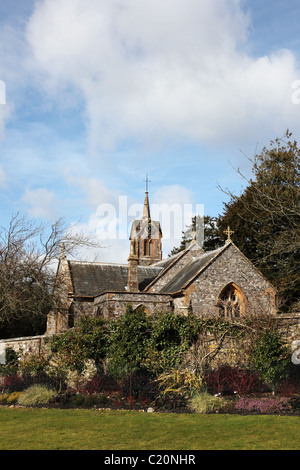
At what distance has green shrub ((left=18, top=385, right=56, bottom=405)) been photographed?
14875mm

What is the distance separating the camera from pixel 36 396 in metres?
14.9

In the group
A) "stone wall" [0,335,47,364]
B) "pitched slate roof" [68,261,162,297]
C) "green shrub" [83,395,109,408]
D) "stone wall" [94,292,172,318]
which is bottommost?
"green shrub" [83,395,109,408]

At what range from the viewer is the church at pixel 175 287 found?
83.1ft

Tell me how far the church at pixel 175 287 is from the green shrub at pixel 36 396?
8013mm

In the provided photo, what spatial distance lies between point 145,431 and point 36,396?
613 cm

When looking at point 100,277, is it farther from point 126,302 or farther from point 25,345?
point 25,345

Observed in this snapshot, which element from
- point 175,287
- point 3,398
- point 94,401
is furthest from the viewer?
point 175,287

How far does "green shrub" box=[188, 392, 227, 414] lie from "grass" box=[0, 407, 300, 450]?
0.48m

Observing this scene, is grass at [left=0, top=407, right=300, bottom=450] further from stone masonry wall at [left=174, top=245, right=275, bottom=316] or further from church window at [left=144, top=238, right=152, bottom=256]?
church window at [left=144, top=238, right=152, bottom=256]

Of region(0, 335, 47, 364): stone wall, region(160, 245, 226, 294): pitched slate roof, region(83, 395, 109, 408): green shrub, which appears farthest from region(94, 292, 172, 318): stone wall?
region(83, 395, 109, 408): green shrub

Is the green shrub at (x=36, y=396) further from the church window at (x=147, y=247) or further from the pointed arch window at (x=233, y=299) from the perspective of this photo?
the church window at (x=147, y=247)

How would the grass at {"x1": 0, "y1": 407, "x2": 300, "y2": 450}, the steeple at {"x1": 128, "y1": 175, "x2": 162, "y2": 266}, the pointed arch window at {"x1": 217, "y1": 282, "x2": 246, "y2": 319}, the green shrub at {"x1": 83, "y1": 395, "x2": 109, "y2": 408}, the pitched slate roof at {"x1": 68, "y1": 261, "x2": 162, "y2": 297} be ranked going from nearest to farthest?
the grass at {"x1": 0, "y1": 407, "x2": 300, "y2": 450} → the green shrub at {"x1": 83, "y1": 395, "x2": 109, "y2": 408} → the pointed arch window at {"x1": 217, "y1": 282, "x2": 246, "y2": 319} → the pitched slate roof at {"x1": 68, "y1": 261, "x2": 162, "y2": 297} → the steeple at {"x1": 128, "y1": 175, "x2": 162, "y2": 266}

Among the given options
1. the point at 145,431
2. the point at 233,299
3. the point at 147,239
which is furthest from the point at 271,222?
the point at 145,431
